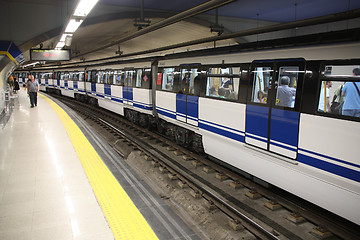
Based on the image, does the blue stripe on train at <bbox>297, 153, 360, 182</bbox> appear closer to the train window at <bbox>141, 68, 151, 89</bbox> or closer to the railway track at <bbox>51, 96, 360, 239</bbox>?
the railway track at <bbox>51, 96, 360, 239</bbox>

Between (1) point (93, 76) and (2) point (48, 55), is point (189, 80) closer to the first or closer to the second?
(2) point (48, 55)

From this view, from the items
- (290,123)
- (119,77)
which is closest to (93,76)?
(119,77)

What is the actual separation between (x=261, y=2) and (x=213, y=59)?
247 inches

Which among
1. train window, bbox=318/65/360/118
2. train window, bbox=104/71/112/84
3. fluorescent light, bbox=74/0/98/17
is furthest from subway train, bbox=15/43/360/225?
train window, bbox=104/71/112/84

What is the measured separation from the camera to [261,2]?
11.1m

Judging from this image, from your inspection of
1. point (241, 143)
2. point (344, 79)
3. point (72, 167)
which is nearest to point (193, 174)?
point (241, 143)

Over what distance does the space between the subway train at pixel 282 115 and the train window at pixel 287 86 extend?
0.02 metres

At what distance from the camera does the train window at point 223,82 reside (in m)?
5.65

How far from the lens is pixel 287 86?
177 inches

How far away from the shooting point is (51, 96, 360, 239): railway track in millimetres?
4098

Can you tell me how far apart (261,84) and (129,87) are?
7.41 meters

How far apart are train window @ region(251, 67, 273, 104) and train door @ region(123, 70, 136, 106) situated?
6720 millimetres

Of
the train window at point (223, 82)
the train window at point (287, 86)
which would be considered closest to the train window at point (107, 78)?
the train window at point (223, 82)

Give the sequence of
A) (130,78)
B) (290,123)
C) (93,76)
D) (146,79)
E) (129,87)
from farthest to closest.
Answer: (93,76) < (129,87) < (130,78) < (146,79) < (290,123)
